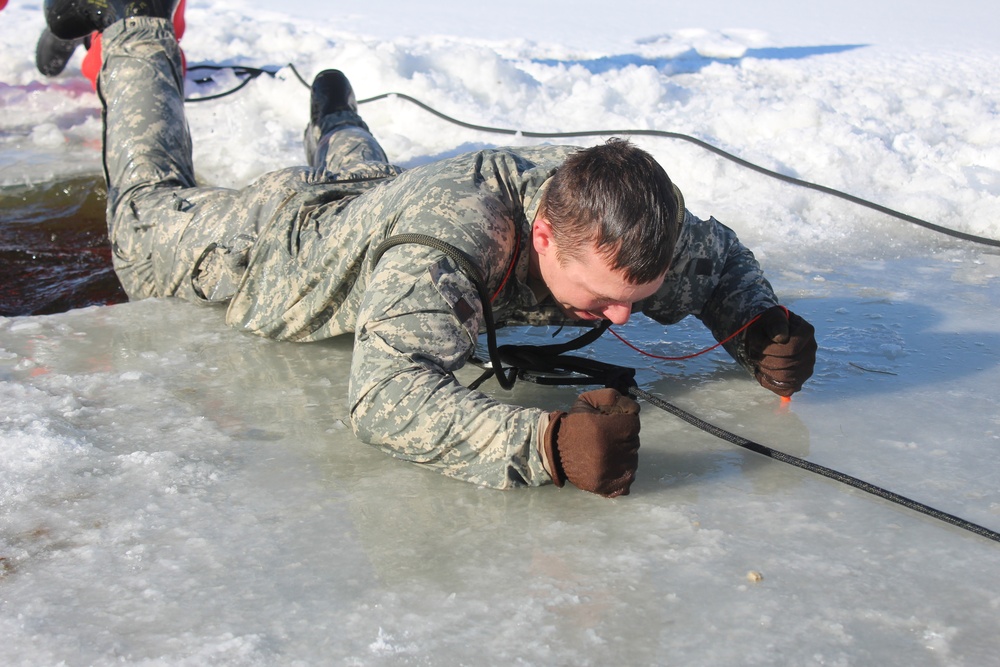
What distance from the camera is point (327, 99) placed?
4.07 m

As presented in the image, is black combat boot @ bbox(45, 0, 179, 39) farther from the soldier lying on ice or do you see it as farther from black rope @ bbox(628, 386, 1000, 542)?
black rope @ bbox(628, 386, 1000, 542)

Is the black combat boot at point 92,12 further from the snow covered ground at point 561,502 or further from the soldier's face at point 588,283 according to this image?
the soldier's face at point 588,283

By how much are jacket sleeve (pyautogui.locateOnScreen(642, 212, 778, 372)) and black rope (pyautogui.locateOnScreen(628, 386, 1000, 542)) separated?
328 millimetres

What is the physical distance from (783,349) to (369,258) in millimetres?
1006

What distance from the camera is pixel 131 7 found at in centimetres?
391

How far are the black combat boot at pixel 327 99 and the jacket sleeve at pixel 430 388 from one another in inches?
83.1

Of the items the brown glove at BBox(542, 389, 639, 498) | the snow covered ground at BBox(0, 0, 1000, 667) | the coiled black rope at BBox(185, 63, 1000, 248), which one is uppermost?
the coiled black rope at BBox(185, 63, 1000, 248)

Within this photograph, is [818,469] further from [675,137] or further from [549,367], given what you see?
[675,137]

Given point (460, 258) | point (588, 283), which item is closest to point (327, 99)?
point (460, 258)

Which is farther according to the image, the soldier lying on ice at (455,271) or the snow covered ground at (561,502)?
the soldier lying on ice at (455,271)

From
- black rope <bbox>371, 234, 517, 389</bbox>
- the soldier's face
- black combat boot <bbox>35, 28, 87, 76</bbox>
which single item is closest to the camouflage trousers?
black rope <bbox>371, 234, 517, 389</bbox>

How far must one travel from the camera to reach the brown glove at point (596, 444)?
1827 mm

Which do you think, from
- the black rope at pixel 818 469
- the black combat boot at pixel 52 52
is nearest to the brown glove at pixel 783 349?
the black rope at pixel 818 469

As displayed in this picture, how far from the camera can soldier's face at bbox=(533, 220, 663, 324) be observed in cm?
199
